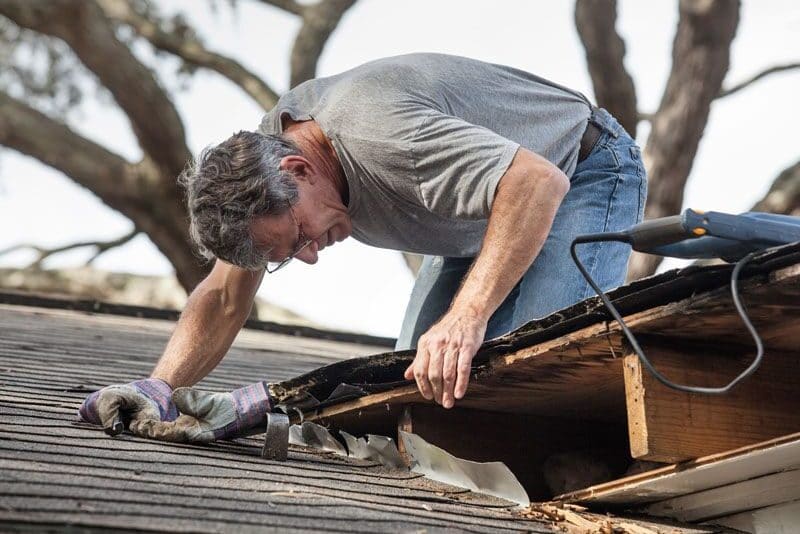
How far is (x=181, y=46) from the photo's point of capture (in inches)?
409

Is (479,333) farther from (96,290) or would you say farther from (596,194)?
(96,290)

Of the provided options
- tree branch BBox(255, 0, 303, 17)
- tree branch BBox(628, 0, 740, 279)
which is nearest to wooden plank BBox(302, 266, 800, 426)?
tree branch BBox(628, 0, 740, 279)

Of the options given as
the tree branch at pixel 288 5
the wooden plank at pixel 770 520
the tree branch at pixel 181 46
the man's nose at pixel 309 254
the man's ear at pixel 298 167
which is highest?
the tree branch at pixel 288 5

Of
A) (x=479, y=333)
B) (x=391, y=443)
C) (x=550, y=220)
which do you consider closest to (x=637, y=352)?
(x=479, y=333)

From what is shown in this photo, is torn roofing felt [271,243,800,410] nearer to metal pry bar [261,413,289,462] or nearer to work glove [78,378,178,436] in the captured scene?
metal pry bar [261,413,289,462]

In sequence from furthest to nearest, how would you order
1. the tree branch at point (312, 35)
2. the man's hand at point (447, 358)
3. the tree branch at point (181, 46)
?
the tree branch at point (181, 46) < the tree branch at point (312, 35) < the man's hand at point (447, 358)

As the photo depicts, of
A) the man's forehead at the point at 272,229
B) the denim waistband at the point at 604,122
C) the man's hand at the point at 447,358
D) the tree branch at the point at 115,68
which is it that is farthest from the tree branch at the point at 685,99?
the man's hand at the point at 447,358

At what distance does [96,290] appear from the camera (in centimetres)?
1140

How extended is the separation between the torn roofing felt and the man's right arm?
52cm

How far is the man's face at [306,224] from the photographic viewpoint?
2.75 metres

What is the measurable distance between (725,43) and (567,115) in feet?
18.3

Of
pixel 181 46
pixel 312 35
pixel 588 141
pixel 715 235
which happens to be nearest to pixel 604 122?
pixel 588 141

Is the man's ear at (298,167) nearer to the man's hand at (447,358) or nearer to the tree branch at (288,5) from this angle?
the man's hand at (447,358)

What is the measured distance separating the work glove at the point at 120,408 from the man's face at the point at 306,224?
490 mm
